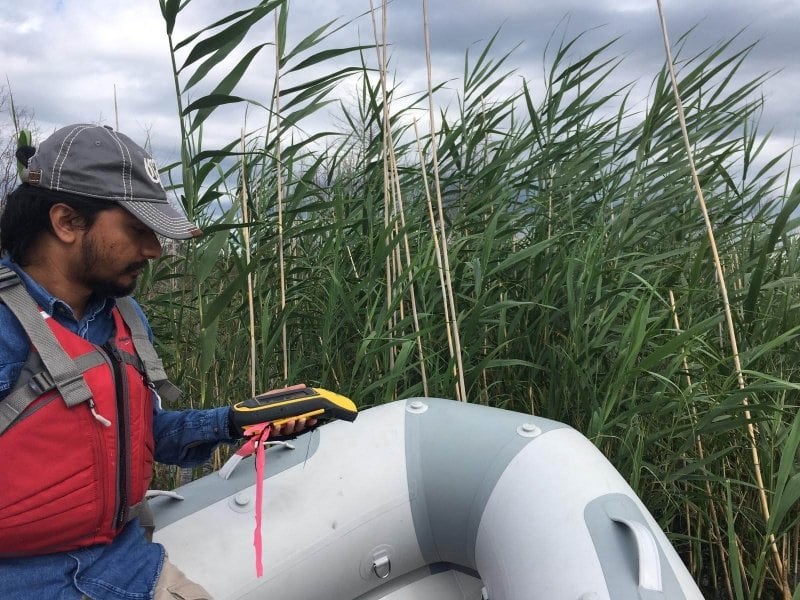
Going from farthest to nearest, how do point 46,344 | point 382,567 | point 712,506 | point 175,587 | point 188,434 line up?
point 712,506, point 382,567, point 188,434, point 175,587, point 46,344

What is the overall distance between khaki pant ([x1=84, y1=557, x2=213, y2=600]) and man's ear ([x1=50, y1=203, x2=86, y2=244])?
53 cm

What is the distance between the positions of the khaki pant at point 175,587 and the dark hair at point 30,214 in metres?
0.52

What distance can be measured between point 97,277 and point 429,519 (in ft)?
2.65

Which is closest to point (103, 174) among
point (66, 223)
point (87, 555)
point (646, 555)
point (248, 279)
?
point (66, 223)

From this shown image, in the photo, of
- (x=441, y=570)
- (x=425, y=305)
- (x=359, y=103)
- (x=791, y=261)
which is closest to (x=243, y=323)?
(x=425, y=305)

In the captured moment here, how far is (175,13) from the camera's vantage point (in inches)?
64.9

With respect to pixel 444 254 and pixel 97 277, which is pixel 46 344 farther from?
pixel 444 254

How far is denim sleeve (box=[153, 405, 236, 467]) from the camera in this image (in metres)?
1.22

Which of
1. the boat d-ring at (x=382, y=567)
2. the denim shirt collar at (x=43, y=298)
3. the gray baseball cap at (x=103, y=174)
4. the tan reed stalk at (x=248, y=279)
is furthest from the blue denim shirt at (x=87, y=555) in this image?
the tan reed stalk at (x=248, y=279)

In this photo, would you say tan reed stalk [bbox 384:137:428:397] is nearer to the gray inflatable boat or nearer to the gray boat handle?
the gray inflatable boat

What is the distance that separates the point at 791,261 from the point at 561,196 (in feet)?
2.27

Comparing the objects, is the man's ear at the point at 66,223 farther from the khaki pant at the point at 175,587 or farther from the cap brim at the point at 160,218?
the khaki pant at the point at 175,587

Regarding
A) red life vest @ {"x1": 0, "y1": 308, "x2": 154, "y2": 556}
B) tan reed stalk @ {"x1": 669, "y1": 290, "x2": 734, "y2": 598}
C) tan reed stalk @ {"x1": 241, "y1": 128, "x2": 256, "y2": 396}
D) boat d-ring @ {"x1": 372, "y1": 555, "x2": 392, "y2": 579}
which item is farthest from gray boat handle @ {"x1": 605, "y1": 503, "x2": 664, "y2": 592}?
tan reed stalk @ {"x1": 241, "y1": 128, "x2": 256, "y2": 396}

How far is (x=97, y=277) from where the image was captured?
1.05m
